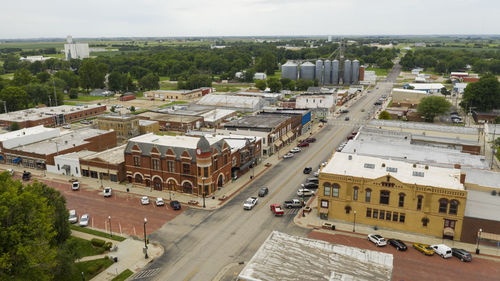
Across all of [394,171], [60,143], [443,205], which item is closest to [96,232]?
[60,143]

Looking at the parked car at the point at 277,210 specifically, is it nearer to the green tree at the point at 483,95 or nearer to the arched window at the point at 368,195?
the arched window at the point at 368,195

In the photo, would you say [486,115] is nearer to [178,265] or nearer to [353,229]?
[353,229]

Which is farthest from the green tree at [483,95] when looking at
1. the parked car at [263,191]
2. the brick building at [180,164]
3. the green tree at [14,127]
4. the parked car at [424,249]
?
the green tree at [14,127]

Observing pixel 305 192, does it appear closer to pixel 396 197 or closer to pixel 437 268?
pixel 396 197

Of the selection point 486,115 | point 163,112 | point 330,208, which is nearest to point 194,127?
point 163,112

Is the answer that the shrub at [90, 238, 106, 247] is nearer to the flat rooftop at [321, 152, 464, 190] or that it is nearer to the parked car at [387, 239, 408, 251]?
the flat rooftop at [321, 152, 464, 190]
